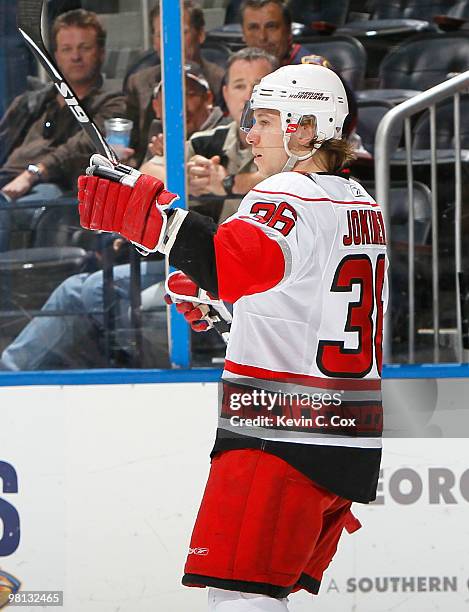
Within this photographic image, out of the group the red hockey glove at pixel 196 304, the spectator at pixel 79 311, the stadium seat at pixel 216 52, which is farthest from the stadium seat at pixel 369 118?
the red hockey glove at pixel 196 304

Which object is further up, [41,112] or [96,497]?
[41,112]

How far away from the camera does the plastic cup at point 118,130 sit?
298 cm

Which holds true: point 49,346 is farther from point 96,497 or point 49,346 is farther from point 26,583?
point 26,583

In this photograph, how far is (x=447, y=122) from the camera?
3.20 meters

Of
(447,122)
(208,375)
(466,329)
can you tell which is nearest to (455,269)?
(466,329)

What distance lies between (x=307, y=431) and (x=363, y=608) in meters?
0.91

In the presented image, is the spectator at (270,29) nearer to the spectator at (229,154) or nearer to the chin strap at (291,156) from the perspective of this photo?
the spectator at (229,154)

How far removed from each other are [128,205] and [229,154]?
1.11 meters

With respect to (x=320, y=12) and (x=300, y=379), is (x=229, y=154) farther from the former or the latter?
(x=320, y=12)

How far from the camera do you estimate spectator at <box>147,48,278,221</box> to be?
9.50 ft

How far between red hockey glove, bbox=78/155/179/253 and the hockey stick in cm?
32

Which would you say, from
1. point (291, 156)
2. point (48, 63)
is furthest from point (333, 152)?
point (48, 63)

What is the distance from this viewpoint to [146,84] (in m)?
2.93

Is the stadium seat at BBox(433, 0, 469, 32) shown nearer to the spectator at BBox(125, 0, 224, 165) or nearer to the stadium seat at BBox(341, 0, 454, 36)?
the stadium seat at BBox(341, 0, 454, 36)
